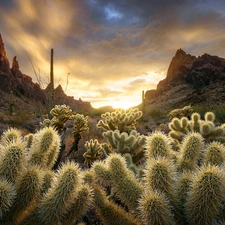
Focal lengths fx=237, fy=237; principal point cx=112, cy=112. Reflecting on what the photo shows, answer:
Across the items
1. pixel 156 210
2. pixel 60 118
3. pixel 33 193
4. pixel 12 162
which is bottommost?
pixel 156 210

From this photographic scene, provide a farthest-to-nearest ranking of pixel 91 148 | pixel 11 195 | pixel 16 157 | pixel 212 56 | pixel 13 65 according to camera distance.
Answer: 1. pixel 13 65
2. pixel 212 56
3. pixel 91 148
4. pixel 16 157
5. pixel 11 195

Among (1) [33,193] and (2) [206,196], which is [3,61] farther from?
(2) [206,196]

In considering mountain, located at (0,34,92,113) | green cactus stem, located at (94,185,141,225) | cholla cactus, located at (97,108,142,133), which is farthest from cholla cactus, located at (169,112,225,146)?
mountain, located at (0,34,92,113)

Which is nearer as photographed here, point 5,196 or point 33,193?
point 5,196

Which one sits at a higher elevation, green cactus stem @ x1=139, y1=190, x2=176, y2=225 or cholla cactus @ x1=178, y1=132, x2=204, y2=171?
cholla cactus @ x1=178, y1=132, x2=204, y2=171

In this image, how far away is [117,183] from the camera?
1.90 metres

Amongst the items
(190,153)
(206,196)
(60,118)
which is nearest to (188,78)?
(60,118)

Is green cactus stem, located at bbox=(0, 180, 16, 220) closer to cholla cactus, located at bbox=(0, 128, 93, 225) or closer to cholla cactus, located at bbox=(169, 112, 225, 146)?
cholla cactus, located at bbox=(0, 128, 93, 225)

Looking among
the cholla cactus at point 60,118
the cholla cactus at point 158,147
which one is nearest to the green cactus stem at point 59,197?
the cholla cactus at point 158,147

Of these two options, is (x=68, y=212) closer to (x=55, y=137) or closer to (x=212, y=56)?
(x=55, y=137)

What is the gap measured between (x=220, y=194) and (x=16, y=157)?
4.33 feet

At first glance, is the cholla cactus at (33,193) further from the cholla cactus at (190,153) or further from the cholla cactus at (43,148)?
the cholla cactus at (190,153)

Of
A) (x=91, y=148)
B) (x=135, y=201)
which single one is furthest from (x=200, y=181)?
(x=91, y=148)

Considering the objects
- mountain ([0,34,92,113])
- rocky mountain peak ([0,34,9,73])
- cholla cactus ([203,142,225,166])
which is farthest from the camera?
rocky mountain peak ([0,34,9,73])
